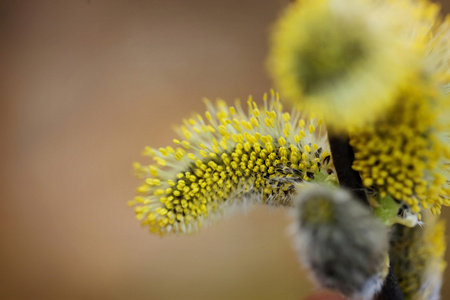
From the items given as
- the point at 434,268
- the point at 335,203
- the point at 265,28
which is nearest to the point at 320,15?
the point at 335,203

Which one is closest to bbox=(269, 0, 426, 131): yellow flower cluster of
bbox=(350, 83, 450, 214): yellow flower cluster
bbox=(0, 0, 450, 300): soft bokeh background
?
bbox=(350, 83, 450, 214): yellow flower cluster

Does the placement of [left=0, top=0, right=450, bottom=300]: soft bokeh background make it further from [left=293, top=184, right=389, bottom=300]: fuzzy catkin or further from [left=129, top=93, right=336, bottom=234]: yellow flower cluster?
[left=293, top=184, right=389, bottom=300]: fuzzy catkin

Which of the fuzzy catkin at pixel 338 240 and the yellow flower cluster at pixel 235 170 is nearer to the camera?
the fuzzy catkin at pixel 338 240

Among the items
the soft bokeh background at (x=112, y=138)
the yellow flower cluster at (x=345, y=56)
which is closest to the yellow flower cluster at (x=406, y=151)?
the yellow flower cluster at (x=345, y=56)

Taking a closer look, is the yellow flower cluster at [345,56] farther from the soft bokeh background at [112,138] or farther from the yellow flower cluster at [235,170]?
the soft bokeh background at [112,138]

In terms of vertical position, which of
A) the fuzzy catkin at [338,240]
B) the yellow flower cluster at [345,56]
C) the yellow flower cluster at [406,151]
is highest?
the yellow flower cluster at [345,56]

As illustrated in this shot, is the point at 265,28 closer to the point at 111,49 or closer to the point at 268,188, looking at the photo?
the point at 111,49
